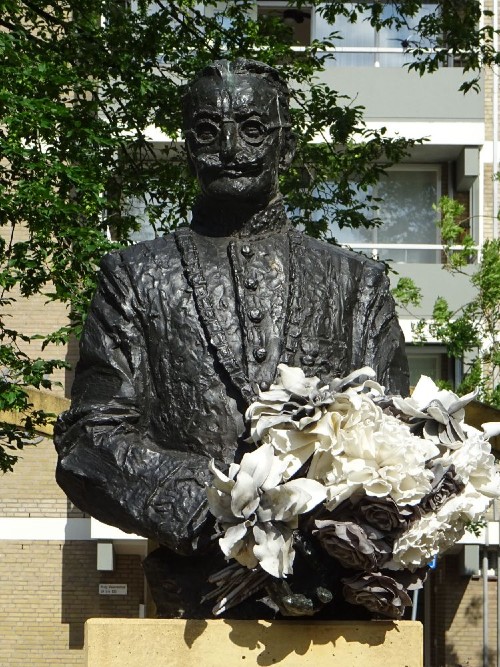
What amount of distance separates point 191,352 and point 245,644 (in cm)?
95

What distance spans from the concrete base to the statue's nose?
148 cm

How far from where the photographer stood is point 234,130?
5.62 meters

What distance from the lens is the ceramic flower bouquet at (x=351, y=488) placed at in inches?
185

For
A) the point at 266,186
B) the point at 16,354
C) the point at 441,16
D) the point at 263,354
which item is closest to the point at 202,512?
the point at 263,354

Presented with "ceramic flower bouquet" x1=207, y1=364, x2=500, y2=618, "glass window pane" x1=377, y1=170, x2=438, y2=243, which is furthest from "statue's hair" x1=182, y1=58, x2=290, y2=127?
"glass window pane" x1=377, y1=170, x2=438, y2=243

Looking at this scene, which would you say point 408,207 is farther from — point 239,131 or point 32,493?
point 239,131

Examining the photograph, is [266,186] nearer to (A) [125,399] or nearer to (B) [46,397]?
(A) [125,399]

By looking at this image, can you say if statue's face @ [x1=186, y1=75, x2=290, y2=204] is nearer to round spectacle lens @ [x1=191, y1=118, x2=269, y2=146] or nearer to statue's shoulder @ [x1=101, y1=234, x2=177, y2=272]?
round spectacle lens @ [x1=191, y1=118, x2=269, y2=146]

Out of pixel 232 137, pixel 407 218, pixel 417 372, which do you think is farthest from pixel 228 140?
pixel 407 218

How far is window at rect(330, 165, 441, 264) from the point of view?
86.3ft

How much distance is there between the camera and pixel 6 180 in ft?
49.0

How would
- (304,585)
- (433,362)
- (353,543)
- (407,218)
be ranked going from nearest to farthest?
(353,543)
(304,585)
(433,362)
(407,218)

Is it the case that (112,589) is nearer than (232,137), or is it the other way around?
(232,137)

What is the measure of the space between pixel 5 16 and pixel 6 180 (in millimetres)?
1726
